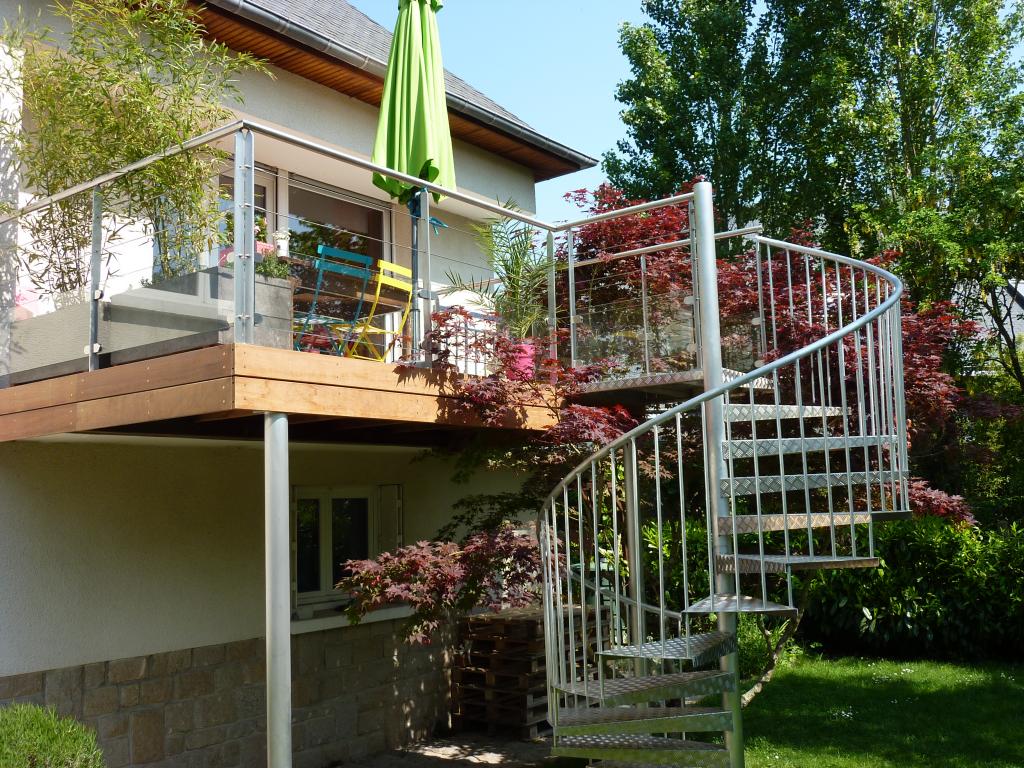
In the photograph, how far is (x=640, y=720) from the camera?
452cm

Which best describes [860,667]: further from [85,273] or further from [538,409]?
[85,273]

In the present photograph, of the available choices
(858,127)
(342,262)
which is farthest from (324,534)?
(858,127)

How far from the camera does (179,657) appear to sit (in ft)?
19.1

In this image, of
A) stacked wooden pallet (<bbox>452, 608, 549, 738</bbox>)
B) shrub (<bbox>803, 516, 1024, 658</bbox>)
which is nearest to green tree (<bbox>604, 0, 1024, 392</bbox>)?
shrub (<bbox>803, 516, 1024, 658</bbox>)

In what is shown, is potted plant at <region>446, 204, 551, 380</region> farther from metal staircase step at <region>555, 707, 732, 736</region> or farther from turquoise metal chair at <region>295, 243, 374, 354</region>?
metal staircase step at <region>555, 707, 732, 736</region>

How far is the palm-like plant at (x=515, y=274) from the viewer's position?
6.02 m

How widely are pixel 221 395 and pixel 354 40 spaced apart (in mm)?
5336

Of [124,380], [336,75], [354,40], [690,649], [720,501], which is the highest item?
[354,40]

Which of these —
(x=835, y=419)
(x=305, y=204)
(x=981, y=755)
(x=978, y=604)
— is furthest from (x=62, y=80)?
(x=978, y=604)

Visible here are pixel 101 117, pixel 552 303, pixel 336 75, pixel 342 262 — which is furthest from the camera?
pixel 336 75

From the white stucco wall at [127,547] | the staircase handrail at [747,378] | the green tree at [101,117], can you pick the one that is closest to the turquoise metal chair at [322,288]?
the green tree at [101,117]

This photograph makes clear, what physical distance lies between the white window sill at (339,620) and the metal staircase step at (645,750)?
1.92 meters

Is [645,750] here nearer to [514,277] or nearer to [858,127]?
[514,277]

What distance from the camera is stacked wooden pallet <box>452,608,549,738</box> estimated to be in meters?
7.01
